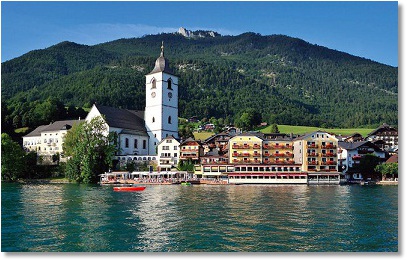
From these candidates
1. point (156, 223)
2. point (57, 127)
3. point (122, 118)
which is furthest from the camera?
point (57, 127)

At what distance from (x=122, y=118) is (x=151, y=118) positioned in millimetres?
4539

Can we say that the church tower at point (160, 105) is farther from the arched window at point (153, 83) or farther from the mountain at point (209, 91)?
the mountain at point (209, 91)

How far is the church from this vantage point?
220 ft

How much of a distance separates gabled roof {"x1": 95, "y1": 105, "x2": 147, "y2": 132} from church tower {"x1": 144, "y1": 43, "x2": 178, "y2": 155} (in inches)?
56.2

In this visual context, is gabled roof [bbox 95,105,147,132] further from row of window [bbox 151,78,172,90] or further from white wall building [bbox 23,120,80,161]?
white wall building [bbox 23,120,80,161]

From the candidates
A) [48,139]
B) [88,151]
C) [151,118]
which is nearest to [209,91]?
[151,118]

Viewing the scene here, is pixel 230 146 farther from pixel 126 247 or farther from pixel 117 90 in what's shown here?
pixel 117 90

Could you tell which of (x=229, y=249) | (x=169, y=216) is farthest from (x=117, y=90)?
(x=229, y=249)

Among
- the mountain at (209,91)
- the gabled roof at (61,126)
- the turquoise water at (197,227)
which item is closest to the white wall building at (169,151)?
the gabled roof at (61,126)

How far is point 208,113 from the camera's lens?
136750mm

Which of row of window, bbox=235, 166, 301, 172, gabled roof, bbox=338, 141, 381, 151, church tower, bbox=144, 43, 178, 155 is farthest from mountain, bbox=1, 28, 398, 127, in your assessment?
row of window, bbox=235, 166, 301, 172

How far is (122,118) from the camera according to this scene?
69312mm

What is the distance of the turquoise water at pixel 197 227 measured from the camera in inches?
638

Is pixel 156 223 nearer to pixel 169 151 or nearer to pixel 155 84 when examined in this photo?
pixel 169 151
